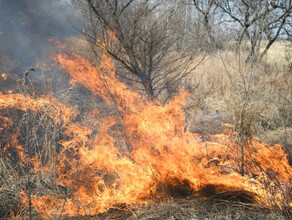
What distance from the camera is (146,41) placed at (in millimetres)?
4066

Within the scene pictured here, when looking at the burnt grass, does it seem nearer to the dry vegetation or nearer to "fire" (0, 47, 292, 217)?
the dry vegetation

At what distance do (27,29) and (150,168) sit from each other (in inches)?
436

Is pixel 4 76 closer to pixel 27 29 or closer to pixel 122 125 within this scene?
pixel 27 29

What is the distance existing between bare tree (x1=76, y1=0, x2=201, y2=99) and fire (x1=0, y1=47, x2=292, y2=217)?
0.37 metres

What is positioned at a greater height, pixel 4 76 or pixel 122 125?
pixel 4 76

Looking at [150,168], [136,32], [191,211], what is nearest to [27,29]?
[136,32]

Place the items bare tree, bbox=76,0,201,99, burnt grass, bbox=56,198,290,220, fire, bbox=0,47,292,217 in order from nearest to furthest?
burnt grass, bbox=56,198,290,220, fire, bbox=0,47,292,217, bare tree, bbox=76,0,201,99

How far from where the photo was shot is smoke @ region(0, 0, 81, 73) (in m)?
9.05

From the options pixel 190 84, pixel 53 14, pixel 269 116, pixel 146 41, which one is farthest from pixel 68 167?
pixel 53 14

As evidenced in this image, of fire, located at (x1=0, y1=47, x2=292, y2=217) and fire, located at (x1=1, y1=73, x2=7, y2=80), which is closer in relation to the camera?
fire, located at (x1=0, y1=47, x2=292, y2=217)

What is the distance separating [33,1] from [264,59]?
11.3m

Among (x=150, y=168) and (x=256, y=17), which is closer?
(x=150, y=168)

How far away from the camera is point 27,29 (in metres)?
10.8

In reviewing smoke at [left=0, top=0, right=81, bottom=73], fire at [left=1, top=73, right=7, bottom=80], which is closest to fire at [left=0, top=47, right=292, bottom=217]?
fire at [left=1, top=73, right=7, bottom=80]
